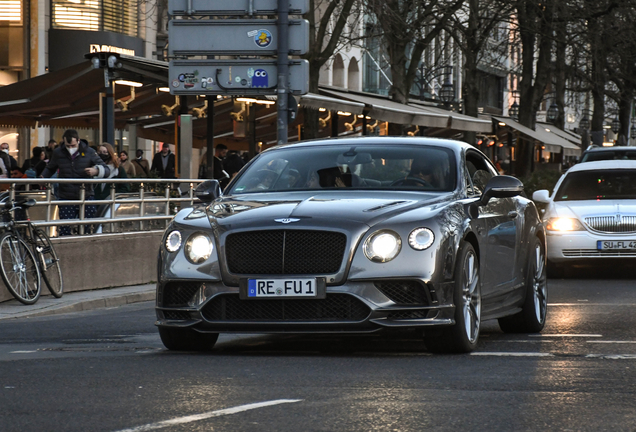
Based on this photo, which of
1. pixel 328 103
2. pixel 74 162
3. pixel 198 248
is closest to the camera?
pixel 198 248

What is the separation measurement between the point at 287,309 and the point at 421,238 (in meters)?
0.94

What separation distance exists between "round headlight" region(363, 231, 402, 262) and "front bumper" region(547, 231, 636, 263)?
29.3 ft

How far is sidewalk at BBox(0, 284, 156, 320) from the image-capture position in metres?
12.6

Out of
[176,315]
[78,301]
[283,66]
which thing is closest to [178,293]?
[176,315]

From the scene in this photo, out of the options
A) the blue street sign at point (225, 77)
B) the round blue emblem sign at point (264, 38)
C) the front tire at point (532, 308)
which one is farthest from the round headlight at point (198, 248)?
the round blue emblem sign at point (264, 38)

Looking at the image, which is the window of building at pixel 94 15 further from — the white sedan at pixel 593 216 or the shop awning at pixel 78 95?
the white sedan at pixel 593 216

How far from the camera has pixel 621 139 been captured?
63.2 meters

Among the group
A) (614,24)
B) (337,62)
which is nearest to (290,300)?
(614,24)

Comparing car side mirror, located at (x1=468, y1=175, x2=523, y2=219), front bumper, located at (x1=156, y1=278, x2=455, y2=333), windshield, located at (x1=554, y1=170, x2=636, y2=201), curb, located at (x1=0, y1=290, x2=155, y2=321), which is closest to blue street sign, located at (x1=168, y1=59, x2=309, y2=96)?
windshield, located at (x1=554, y1=170, x2=636, y2=201)

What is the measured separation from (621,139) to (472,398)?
58.5m

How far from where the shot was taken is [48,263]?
1379cm

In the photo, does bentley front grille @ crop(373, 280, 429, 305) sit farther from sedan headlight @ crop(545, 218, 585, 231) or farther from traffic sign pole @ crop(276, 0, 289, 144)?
traffic sign pole @ crop(276, 0, 289, 144)

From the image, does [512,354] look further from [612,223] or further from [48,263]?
[612,223]

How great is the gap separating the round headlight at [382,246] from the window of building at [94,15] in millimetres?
29883
